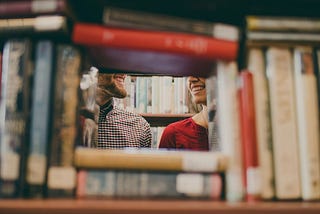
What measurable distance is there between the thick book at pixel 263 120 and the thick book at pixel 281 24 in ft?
0.15

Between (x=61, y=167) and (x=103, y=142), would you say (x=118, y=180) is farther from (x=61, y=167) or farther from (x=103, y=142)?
(x=103, y=142)

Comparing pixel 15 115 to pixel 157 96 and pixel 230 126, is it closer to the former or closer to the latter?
pixel 230 126

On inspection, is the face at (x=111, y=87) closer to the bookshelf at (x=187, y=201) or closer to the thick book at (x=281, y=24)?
the bookshelf at (x=187, y=201)

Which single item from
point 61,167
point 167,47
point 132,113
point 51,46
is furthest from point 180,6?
point 132,113

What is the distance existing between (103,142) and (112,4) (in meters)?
1.51

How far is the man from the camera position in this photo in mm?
2064

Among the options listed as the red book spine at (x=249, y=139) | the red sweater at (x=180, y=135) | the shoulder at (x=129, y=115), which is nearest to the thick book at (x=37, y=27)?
the red book spine at (x=249, y=139)

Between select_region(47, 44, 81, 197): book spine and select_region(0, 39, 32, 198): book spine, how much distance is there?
44mm

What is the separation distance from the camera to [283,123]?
2.08 feet

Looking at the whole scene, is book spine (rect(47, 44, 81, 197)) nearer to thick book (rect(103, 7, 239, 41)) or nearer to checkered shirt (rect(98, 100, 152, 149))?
thick book (rect(103, 7, 239, 41))

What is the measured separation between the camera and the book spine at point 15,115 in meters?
0.58

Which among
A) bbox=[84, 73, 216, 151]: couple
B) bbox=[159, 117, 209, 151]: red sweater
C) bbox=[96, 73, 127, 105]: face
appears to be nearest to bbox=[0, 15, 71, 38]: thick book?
bbox=[84, 73, 216, 151]: couple

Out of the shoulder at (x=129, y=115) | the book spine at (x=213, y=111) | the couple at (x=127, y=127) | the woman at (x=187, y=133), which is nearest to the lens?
the book spine at (x=213, y=111)

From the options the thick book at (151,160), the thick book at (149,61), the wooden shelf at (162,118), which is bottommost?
the thick book at (151,160)
